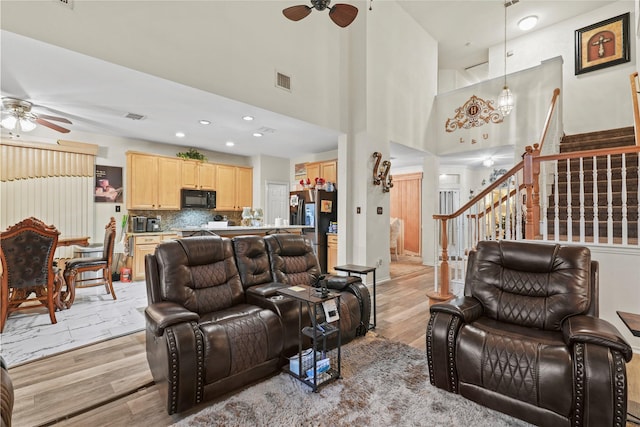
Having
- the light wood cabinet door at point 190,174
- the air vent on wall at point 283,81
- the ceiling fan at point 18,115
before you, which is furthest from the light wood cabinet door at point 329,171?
the ceiling fan at point 18,115

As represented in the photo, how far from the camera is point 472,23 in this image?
6.91 metres

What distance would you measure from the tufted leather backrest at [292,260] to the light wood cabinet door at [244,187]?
4711 millimetres

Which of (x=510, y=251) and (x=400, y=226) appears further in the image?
(x=400, y=226)

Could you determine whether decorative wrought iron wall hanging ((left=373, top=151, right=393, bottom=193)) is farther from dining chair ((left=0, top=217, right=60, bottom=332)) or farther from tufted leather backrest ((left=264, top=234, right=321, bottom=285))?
dining chair ((left=0, top=217, right=60, bottom=332))

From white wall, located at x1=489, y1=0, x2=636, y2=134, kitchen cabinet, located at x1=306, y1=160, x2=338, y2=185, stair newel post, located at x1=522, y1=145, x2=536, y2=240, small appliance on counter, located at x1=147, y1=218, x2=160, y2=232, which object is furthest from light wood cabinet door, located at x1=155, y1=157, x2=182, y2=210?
white wall, located at x1=489, y1=0, x2=636, y2=134

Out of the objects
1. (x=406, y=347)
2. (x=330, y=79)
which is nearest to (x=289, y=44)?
(x=330, y=79)

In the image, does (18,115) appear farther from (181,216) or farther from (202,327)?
(202,327)

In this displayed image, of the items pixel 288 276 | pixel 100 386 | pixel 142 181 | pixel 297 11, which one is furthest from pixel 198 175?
pixel 100 386

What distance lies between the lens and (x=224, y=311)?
2.53 meters

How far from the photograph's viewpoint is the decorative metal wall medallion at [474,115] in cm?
647

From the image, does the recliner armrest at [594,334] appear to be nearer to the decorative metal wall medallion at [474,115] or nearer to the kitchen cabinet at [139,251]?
the decorative metal wall medallion at [474,115]

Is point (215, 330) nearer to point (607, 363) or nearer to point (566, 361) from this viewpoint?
point (566, 361)

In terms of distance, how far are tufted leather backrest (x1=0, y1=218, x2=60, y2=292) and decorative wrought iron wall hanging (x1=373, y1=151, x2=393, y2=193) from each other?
15.3 feet

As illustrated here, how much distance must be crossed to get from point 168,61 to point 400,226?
7.24 metres
